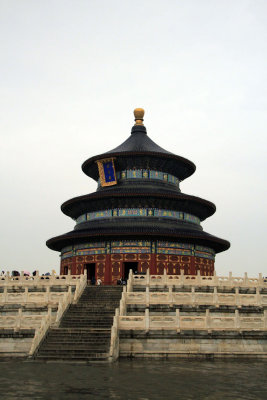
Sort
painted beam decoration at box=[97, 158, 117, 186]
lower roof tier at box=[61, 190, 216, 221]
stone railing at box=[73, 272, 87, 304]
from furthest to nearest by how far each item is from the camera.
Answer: painted beam decoration at box=[97, 158, 117, 186] → lower roof tier at box=[61, 190, 216, 221] → stone railing at box=[73, 272, 87, 304]

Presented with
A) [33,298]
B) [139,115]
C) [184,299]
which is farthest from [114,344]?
[139,115]

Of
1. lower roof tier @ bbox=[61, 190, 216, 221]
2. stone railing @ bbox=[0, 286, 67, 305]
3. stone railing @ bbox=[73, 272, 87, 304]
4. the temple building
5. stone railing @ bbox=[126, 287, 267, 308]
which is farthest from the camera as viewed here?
lower roof tier @ bbox=[61, 190, 216, 221]

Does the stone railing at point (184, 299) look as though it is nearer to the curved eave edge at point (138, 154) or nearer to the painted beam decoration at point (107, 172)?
the painted beam decoration at point (107, 172)

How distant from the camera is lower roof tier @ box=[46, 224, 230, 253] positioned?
128 feet

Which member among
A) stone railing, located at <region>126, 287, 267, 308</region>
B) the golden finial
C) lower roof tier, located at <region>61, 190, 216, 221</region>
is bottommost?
stone railing, located at <region>126, 287, 267, 308</region>

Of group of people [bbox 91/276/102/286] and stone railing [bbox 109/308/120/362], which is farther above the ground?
group of people [bbox 91/276/102/286]

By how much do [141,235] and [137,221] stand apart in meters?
2.45

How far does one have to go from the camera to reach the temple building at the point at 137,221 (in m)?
40.0

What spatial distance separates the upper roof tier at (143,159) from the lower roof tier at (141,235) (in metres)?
7.77

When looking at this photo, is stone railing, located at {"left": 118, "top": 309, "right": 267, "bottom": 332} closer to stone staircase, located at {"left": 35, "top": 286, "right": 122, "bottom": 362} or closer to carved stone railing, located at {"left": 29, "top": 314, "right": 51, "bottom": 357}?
stone staircase, located at {"left": 35, "top": 286, "right": 122, "bottom": 362}

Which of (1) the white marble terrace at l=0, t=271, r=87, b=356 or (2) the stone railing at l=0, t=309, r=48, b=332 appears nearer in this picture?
(1) the white marble terrace at l=0, t=271, r=87, b=356

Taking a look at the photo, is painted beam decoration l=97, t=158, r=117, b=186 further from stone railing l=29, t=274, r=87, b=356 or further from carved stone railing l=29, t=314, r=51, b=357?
carved stone railing l=29, t=314, r=51, b=357

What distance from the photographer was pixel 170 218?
42.9 m

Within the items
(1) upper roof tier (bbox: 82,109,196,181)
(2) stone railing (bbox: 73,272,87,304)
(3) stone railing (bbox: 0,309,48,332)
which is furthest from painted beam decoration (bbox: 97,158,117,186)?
(3) stone railing (bbox: 0,309,48,332)
